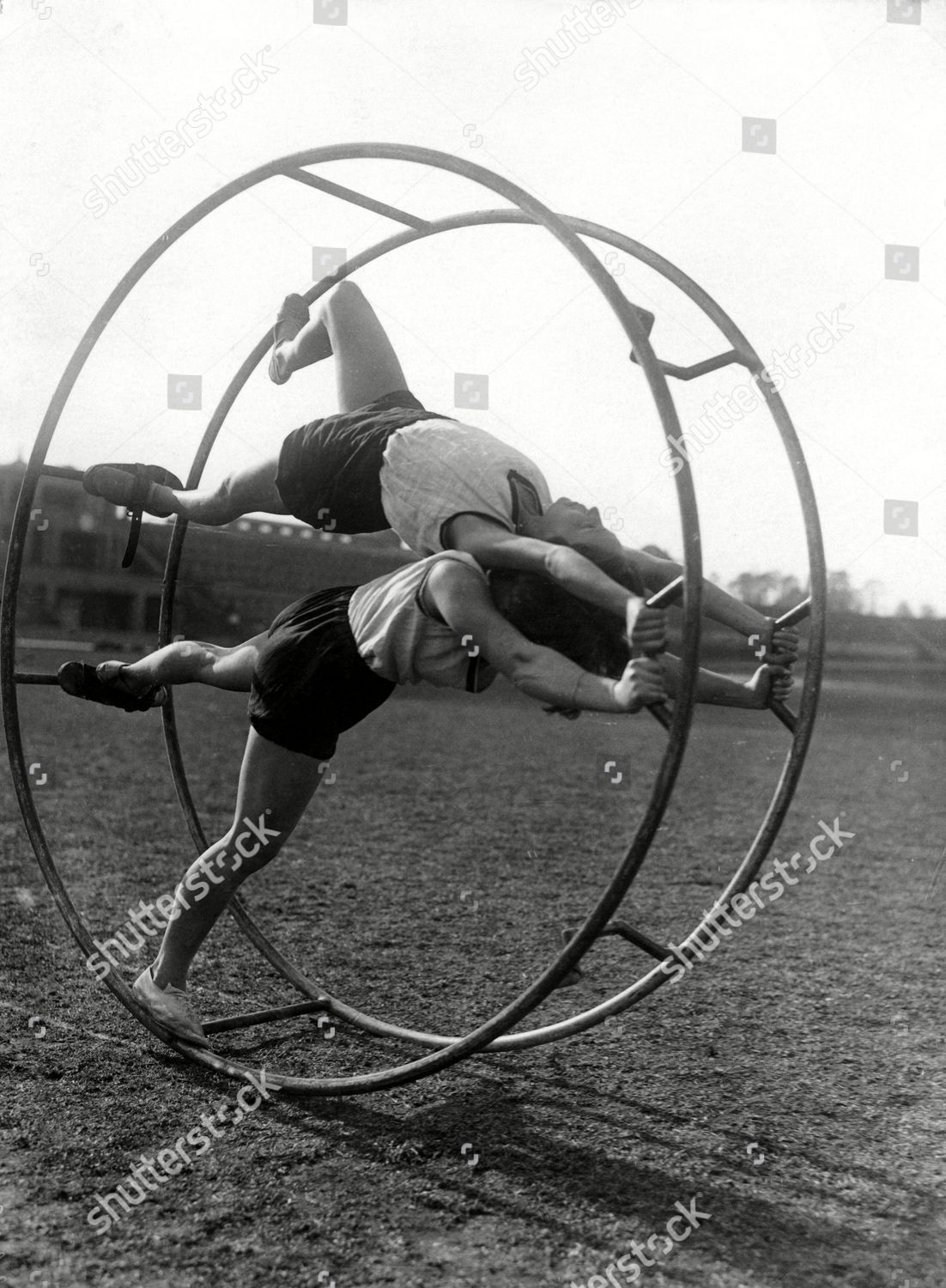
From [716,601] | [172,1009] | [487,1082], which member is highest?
[716,601]

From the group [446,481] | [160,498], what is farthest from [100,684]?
[446,481]

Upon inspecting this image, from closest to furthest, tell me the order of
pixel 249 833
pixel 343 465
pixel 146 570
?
1. pixel 343 465
2. pixel 249 833
3. pixel 146 570

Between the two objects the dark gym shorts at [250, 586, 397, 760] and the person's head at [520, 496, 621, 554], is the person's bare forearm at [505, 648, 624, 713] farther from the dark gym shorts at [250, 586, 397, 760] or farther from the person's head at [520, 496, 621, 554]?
the dark gym shorts at [250, 586, 397, 760]

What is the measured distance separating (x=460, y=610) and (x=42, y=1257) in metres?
1.63

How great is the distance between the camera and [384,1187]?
9.23 ft

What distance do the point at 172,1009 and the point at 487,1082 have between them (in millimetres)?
974

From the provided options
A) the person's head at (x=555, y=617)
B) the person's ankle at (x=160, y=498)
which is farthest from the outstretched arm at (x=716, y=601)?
the person's ankle at (x=160, y=498)

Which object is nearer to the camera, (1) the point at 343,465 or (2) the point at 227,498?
(1) the point at 343,465

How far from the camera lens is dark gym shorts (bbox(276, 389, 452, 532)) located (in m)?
2.86

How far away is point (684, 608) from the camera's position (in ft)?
7.78

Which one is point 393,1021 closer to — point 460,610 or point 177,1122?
point 177,1122

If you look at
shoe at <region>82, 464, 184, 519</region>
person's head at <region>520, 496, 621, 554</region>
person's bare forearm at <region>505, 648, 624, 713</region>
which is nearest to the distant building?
shoe at <region>82, 464, 184, 519</region>

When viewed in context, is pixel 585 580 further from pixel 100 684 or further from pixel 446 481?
pixel 100 684

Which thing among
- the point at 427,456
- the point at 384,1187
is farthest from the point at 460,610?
the point at 384,1187
